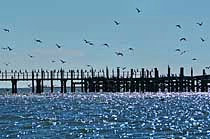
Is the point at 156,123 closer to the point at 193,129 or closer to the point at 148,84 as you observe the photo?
the point at 193,129

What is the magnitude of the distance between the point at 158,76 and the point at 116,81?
10.3 metres

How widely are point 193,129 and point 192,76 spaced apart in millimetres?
79060

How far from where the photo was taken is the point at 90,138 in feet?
142

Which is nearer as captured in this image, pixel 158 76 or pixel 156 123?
pixel 156 123

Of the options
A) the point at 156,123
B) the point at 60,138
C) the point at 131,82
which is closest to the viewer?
the point at 60,138

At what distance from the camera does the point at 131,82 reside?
5389 inches

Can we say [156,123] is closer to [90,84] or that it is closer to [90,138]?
[90,138]

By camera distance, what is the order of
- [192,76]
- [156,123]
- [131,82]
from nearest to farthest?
[156,123], [192,76], [131,82]

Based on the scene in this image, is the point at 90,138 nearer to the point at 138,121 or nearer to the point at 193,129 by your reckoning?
the point at 193,129

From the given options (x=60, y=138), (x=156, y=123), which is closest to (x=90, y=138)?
(x=60, y=138)

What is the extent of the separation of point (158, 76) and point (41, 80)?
19.3 meters

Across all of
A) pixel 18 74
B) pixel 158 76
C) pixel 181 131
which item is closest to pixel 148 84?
pixel 158 76

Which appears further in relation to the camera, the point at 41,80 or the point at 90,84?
the point at 90,84

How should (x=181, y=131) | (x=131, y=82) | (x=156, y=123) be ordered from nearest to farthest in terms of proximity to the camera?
(x=181, y=131) < (x=156, y=123) < (x=131, y=82)
